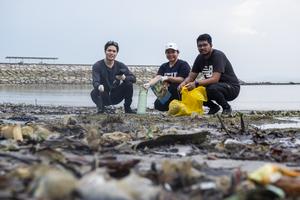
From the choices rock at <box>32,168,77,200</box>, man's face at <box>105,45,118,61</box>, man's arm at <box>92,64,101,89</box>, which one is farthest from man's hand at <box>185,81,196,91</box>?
rock at <box>32,168,77,200</box>

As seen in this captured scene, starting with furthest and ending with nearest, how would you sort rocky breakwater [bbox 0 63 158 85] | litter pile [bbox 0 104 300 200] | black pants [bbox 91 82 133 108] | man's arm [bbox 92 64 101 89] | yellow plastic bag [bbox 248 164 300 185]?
rocky breakwater [bbox 0 63 158 85] → black pants [bbox 91 82 133 108] → man's arm [bbox 92 64 101 89] → yellow plastic bag [bbox 248 164 300 185] → litter pile [bbox 0 104 300 200]

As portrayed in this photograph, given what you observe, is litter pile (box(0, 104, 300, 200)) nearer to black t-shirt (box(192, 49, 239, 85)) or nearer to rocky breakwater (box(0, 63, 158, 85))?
black t-shirt (box(192, 49, 239, 85))

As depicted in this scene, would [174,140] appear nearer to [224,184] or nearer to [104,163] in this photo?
[104,163]

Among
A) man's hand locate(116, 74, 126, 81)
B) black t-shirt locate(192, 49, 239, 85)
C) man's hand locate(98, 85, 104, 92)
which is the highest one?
black t-shirt locate(192, 49, 239, 85)

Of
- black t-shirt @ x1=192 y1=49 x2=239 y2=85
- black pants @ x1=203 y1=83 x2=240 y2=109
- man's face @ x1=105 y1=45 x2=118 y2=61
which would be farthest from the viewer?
man's face @ x1=105 y1=45 x2=118 y2=61

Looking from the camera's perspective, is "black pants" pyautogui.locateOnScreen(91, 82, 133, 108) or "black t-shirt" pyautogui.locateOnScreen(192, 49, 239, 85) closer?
"black t-shirt" pyautogui.locateOnScreen(192, 49, 239, 85)

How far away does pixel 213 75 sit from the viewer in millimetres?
10289

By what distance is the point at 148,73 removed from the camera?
6247cm

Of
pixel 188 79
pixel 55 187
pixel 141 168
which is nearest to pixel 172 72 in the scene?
pixel 188 79

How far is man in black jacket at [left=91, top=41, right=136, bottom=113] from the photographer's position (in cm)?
1105

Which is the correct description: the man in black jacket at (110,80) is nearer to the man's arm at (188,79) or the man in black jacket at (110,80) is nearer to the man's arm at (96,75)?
the man's arm at (96,75)

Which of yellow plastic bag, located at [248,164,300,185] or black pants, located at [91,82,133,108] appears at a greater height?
yellow plastic bag, located at [248,164,300,185]

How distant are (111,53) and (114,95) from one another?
111cm

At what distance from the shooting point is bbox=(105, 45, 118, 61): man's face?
10.9 metres
